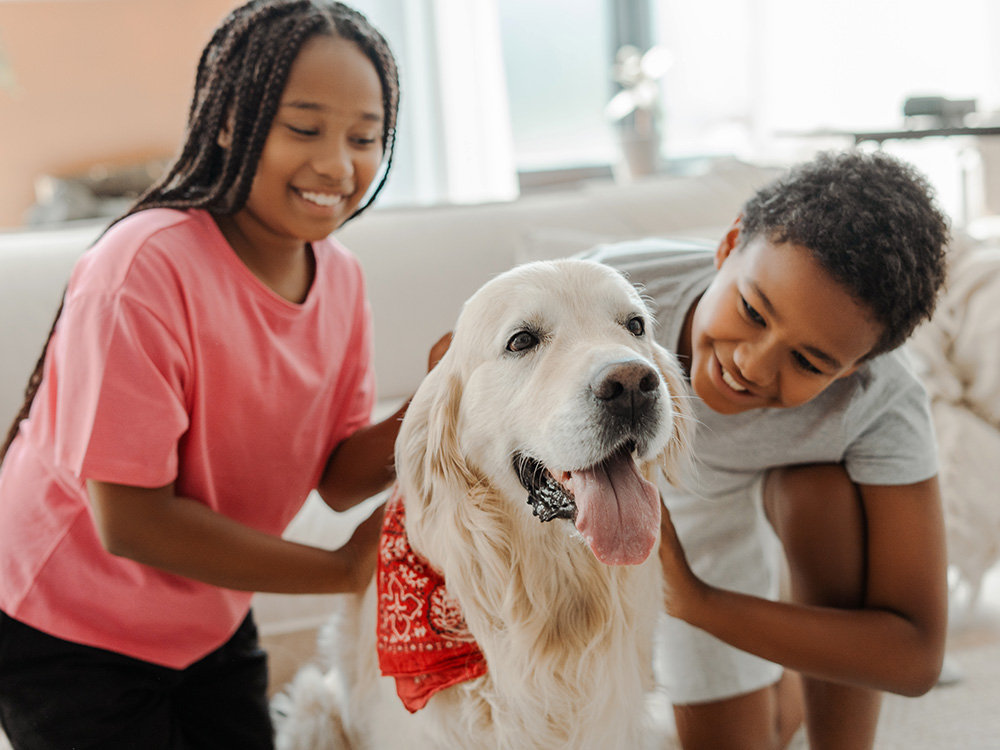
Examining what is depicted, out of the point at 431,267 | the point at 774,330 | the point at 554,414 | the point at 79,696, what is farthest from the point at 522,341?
the point at 431,267

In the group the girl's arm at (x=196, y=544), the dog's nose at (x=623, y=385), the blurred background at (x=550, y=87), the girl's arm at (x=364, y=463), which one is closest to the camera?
the dog's nose at (x=623, y=385)

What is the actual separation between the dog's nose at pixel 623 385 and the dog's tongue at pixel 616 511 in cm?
10

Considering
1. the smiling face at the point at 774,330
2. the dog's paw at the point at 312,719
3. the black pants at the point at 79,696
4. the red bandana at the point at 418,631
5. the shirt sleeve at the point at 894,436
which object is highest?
the smiling face at the point at 774,330

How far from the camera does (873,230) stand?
1.29m

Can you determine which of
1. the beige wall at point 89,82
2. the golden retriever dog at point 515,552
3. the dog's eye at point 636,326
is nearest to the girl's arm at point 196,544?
the golden retriever dog at point 515,552

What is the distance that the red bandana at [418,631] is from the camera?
1.28 meters

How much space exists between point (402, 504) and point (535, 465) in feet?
0.89

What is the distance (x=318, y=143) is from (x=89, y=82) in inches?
153

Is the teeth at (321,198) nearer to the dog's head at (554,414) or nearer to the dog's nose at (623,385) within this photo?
the dog's head at (554,414)

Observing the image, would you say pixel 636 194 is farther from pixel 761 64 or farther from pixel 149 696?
pixel 761 64

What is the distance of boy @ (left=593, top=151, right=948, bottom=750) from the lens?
1.31m

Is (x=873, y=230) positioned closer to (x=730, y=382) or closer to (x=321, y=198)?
(x=730, y=382)

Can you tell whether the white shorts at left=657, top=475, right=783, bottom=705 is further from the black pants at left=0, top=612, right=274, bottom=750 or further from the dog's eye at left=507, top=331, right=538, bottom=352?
the black pants at left=0, top=612, right=274, bottom=750

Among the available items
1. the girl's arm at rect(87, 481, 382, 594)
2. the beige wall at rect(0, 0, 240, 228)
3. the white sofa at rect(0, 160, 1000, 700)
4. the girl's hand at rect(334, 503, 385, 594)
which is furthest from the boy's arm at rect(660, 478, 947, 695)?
the beige wall at rect(0, 0, 240, 228)
